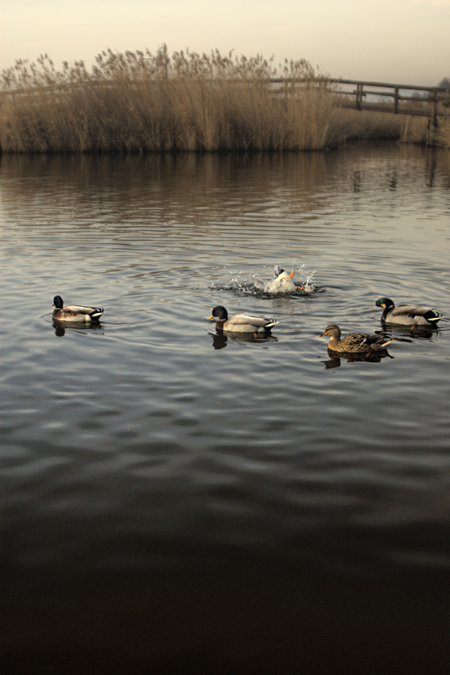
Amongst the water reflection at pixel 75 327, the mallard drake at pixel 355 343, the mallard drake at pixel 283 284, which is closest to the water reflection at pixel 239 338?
the mallard drake at pixel 355 343

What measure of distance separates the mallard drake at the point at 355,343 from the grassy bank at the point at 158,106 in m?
22.0

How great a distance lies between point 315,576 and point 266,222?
10866 mm

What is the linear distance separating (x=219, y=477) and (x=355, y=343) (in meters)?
2.54

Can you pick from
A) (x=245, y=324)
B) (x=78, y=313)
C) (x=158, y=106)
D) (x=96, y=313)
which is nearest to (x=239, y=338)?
(x=245, y=324)

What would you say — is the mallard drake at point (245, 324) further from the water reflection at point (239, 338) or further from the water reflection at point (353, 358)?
the water reflection at point (353, 358)

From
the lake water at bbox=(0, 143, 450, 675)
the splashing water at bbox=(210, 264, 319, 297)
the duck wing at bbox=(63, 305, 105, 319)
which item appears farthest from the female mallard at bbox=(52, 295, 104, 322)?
the splashing water at bbox=(210, 264, 319, 297)

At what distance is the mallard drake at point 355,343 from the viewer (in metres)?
5.98

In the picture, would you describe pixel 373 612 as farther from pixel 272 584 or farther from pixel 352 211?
pixel 352 211

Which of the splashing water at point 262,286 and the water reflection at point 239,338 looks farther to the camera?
the splashing water at point 262,286

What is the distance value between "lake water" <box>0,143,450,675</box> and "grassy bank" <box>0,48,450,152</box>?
1886 centimetres

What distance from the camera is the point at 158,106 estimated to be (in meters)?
26.6

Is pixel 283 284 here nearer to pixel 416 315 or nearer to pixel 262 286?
pixel 262 286

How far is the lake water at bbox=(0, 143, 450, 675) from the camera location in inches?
107

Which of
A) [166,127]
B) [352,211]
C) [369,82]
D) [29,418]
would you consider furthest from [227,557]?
[369,82]
